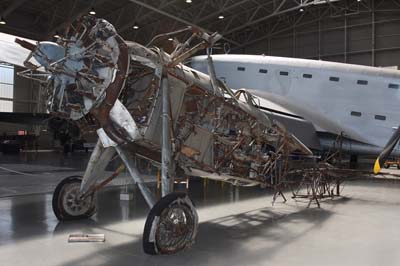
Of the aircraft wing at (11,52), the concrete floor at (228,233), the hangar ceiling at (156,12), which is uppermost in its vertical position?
the hangar ceiling at (156,12)

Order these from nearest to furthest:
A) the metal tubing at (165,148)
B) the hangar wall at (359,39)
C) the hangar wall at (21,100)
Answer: the metal tubing at (165,148) < the hangar wall at (359,39) < the hangar wall at (21,100)

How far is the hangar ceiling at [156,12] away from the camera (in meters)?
38.2

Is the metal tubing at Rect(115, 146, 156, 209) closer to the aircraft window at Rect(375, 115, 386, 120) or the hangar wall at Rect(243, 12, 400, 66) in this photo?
the aircraft window at Rect(375, 115, 386, 120)

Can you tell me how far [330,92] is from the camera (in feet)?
71.6

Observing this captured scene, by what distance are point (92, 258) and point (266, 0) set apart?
42008mm

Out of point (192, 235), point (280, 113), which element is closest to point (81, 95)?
point (192, 235)

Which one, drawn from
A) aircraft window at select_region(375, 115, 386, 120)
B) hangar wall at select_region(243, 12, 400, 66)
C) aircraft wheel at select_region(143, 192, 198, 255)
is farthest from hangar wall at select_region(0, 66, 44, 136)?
aircraft wheel at select_region(143, 192, 198, 255)

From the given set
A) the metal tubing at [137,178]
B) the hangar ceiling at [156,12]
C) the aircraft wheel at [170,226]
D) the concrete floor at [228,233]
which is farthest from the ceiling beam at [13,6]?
the aircraft wheel at [170,226]

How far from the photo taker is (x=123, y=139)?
6973 mm

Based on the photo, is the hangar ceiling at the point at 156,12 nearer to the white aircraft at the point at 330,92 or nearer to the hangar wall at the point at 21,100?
the hangar wall at the point at 21,100

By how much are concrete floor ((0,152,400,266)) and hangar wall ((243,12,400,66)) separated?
1455 inches

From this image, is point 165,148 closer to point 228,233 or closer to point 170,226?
point 170,226

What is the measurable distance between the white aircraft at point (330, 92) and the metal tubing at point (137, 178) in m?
14.3

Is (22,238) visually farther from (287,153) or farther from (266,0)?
(266,0)
